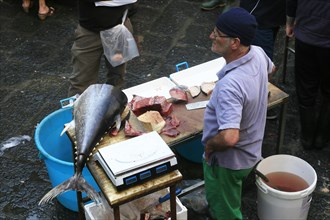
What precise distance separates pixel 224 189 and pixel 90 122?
42.1 inches

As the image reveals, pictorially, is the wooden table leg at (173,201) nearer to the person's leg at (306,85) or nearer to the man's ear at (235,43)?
the man's ear at (235,43)

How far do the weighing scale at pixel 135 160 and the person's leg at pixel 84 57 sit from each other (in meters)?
1.53

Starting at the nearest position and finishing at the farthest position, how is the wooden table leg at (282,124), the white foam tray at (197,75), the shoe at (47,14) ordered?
the wooden table leg at (282,124) < the white foam tray at (197,75) < the shoe at (47,14)

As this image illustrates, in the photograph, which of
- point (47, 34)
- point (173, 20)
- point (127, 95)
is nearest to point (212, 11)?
point (173, 20)

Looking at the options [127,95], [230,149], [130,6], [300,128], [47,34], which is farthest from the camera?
[47,34]

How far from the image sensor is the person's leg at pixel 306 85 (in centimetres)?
467

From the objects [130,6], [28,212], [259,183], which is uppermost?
[130,6]

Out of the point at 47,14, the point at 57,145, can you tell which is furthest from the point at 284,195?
the point at 47,14

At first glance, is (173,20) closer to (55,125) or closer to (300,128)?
(300,128)

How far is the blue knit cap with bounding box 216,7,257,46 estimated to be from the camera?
3289mm

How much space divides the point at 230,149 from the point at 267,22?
5.89 feet

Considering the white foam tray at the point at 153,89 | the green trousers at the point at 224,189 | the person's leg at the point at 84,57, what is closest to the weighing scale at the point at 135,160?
the green trousers at the point at 224,189

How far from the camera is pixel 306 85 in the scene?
15.9 ft

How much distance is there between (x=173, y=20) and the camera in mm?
7180
